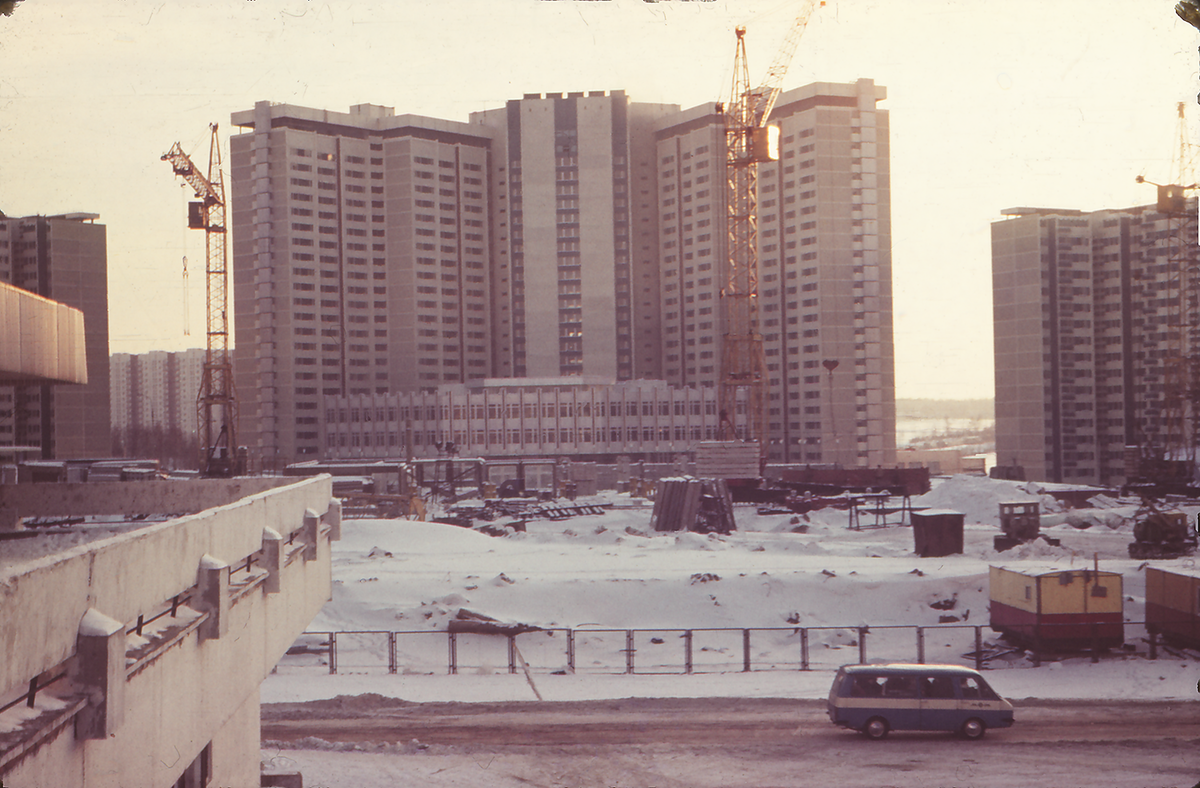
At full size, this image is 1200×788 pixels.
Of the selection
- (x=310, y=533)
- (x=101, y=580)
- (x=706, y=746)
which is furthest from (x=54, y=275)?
(x=101, y=580)

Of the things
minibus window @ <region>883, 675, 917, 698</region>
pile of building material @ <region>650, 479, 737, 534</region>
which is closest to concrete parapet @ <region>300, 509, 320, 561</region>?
minibus window @ <region>883, 675, 917, 698</region>

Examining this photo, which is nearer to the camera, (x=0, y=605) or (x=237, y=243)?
(x=0, y=605)

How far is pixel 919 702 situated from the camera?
23953 millimetres

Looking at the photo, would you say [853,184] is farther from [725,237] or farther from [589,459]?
[589,459]

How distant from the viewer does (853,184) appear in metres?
159

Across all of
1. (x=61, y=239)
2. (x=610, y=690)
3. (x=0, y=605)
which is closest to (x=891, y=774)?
(x=610, y=690)

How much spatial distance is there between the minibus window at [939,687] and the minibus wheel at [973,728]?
2.22ft

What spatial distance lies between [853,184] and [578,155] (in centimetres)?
4351

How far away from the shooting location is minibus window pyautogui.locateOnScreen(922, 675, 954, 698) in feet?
78.4

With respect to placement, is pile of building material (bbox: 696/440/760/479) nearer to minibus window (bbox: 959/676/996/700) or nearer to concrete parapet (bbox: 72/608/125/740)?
minibus window (bbox: 959/676/996/700)

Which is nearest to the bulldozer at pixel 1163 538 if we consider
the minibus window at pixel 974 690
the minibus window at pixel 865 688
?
the minibus window at pixel 974 690

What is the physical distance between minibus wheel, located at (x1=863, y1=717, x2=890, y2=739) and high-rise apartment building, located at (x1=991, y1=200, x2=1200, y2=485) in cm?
13568

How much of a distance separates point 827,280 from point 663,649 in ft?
419

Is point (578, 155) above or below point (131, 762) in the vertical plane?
above
